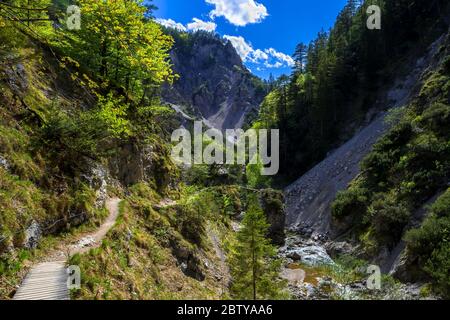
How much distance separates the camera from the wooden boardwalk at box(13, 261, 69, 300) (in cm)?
930

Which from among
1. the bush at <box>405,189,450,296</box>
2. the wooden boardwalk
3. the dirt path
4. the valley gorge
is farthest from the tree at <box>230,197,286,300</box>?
the bush at <box>405,189,450,296</box>

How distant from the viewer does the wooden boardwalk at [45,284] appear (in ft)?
30.5

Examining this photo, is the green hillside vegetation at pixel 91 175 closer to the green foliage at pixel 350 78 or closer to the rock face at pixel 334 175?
the rock face at pixel 334 175

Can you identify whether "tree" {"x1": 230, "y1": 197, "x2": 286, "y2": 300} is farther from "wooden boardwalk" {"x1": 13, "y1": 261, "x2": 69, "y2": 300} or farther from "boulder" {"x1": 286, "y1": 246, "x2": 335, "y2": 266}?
"boulder" {"x1": 286, "y1": 246, "x2": 335, "y2": 266}

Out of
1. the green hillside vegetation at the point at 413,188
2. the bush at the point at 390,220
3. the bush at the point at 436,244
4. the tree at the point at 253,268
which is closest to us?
the tree at the point at 253,268

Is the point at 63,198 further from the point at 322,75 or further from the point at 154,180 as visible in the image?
the point at 322,75

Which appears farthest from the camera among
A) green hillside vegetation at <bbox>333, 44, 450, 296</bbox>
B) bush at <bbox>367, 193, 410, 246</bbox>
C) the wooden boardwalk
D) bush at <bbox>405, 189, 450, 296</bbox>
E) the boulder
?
the boulder

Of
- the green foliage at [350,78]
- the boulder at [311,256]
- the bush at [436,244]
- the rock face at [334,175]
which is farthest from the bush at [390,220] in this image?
the green foliage at [350,78]

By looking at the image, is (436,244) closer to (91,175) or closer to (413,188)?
(413,188)

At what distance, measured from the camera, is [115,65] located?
26906mm

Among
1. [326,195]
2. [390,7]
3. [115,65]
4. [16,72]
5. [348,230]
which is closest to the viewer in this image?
[16,72]

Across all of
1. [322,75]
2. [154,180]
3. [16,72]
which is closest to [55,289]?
[16,72]

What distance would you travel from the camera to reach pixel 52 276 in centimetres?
1037
